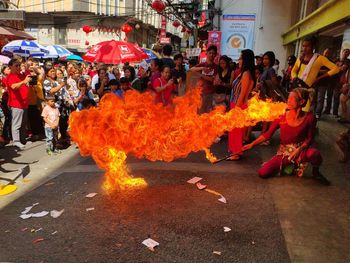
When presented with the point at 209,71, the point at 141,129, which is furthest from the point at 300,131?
the point at 209,71

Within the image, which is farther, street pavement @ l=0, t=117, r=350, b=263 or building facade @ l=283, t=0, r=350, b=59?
building facade @ l=283, t=0, r=350, b=59

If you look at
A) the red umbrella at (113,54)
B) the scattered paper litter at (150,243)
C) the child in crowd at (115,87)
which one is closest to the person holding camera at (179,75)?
the red umbrella at (113,54)

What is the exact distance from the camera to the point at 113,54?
8398mm

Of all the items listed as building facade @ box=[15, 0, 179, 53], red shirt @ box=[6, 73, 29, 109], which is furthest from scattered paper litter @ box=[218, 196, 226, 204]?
building facade @ box=[15, 0, 179, 53]

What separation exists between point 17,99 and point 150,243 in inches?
220

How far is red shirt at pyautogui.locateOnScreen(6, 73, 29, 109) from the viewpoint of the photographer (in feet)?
23.3

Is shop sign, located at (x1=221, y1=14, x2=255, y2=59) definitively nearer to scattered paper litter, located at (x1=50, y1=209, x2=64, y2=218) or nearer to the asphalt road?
the asphalt road

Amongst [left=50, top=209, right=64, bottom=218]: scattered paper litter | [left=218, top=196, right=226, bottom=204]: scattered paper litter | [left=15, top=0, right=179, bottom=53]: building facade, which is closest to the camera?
[left=50, top=209, right=64, bottom=218]: scattered paper litter

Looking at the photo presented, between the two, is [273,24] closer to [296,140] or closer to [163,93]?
[163,93]

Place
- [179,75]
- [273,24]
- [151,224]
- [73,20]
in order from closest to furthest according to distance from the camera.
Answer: [151,224] < [179,75] < [273,24] < [73,20]

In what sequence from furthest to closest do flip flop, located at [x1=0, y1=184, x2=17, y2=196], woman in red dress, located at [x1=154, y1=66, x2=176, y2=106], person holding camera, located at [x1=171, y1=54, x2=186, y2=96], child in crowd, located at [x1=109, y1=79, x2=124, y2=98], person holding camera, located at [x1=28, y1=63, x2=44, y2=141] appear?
person holding camera, located at [x1=171, y1=54, x2=186, y2=96] < person holding camera, located at [x1=28, y1=63, x2=44, y2=141] < child in crowd, located at [x1=109, y1=79, x2=124, y2=98] < woman in red dress, located at [x1=154, y1=66, x2=176, y2=106] < flip flop, located at [x1=0, y1=184, x2=17, y2=196]

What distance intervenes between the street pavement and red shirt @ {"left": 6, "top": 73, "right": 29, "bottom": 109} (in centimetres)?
215

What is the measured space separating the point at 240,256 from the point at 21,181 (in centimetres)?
408

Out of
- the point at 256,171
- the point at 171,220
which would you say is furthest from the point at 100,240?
the point at 256,171
